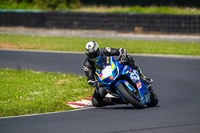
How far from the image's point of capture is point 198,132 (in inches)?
272

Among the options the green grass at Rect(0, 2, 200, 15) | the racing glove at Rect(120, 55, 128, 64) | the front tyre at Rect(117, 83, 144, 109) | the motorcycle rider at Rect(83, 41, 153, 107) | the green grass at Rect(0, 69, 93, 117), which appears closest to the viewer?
the front tyre at Rect(117, 83, 144, 109)

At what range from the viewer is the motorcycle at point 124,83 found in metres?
Answer: 8.66

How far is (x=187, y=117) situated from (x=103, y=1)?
96.5 ft

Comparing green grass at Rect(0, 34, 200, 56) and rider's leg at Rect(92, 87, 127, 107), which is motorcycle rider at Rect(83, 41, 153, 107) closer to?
rider's leg at Rect(92, 87, 127, 107)

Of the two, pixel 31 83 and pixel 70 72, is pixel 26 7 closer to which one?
pixel 70 72

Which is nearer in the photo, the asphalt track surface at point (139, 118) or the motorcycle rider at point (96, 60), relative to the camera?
the asphalt track surface at point (139, 118)

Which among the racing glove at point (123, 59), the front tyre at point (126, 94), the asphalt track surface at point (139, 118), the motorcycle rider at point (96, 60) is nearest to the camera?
the asphalt track surface at point (139, 118)

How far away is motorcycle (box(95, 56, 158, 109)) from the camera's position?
8664 millimetres

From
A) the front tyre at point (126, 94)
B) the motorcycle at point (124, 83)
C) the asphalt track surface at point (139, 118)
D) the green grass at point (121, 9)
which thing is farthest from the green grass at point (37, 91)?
the green grass at point (121, 9)

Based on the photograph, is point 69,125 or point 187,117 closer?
point 69,125

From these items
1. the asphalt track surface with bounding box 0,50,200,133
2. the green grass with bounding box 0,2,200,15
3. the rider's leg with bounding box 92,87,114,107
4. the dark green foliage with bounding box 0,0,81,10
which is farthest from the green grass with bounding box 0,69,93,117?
the dark green foliage with bounding box 0,0,81,10

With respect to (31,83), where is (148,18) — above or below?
above

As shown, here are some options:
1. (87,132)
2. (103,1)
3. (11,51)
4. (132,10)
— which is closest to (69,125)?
(87,132)

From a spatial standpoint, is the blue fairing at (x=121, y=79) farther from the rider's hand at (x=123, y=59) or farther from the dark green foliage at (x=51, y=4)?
the dark green foliage at (x=51, y=4)
